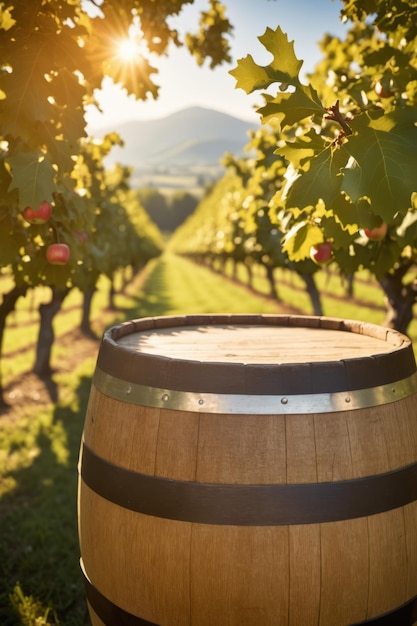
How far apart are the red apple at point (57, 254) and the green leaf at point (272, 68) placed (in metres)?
1.78

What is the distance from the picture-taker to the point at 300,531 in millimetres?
2061

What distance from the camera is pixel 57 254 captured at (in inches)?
138

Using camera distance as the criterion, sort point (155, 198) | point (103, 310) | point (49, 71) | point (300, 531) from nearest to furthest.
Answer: point (300, 531) < point (49, 71) < point (103, 310) < point (155, 198)

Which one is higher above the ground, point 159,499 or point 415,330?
point 159,499

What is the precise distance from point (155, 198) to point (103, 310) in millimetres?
153628

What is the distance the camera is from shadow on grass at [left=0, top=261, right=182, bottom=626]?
389cm

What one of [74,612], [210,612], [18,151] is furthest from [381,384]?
[74,612]

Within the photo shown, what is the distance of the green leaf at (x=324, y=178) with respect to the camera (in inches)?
85.8

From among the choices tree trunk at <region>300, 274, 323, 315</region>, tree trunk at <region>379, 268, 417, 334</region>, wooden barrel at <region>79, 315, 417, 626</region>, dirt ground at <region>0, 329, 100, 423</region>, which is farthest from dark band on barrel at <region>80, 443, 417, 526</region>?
tree trunk at <region>300, 274, 323, 315</region>

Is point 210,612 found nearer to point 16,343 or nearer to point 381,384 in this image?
point 381,384

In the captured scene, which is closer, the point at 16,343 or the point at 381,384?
the point at 381,384

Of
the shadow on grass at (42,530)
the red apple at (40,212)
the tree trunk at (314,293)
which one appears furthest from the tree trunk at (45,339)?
the red apple at (40,212)

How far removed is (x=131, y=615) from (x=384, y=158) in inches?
78.3

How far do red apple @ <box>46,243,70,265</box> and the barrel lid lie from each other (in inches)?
33.8
